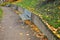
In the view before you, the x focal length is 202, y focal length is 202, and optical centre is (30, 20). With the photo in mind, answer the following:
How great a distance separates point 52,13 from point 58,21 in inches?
67.7

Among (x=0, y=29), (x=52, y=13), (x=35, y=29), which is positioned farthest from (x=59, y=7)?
(x=0, y=29)

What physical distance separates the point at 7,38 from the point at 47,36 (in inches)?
76.5

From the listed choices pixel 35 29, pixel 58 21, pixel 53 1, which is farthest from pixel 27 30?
pixel 53 1

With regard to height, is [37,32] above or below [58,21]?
below

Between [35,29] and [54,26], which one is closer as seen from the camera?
[54,26]

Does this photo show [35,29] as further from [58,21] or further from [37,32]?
[58,21]

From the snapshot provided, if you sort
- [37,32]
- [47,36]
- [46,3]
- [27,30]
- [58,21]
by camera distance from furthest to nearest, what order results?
[46,3] → [27,30] → [37,32] → [58,21] → [47,36]

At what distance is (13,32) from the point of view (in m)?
10.9

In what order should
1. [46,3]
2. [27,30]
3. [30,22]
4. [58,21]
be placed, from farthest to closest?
1. [46,3]
2. [30,22]
3. [27,30]
4. [58,21]

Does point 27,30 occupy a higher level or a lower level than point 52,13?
lower

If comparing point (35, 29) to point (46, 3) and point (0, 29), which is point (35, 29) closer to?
point (0, 29)

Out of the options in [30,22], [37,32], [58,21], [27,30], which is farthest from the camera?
[30,22]

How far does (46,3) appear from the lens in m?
14.5

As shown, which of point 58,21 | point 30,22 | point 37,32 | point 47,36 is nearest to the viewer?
point 47,36
